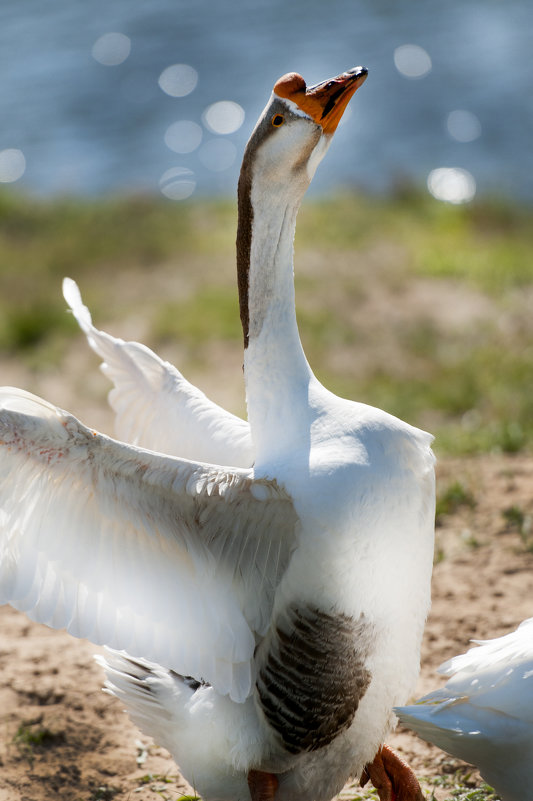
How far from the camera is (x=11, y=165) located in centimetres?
1590

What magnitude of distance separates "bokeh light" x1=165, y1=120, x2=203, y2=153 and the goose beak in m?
13.2

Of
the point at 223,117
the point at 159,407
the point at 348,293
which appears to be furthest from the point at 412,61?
the point at 159,407

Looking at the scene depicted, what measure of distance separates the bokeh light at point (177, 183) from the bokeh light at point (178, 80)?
10.6 ft

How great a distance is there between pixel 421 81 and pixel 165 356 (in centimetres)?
1147

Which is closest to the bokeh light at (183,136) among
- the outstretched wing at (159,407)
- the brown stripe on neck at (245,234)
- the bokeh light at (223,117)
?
the bokeh light at (223,117)

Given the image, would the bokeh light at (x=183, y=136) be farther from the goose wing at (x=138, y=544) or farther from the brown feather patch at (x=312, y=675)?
the brown feather patch at (x=312, y=675)

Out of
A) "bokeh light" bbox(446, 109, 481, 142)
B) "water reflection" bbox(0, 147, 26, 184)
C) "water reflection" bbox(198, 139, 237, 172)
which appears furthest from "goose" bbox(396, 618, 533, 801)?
"water reflection" bbox(0, 147, 26, 184)

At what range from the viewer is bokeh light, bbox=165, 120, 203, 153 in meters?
15.9

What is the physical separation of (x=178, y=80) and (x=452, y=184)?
7.73m

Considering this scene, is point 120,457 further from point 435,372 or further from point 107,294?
point 107,294

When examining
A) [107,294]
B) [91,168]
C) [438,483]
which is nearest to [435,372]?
[438,483]

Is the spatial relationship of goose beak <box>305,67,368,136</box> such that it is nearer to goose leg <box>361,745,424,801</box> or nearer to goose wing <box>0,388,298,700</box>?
goose wing <box>0,388,298,700</box>

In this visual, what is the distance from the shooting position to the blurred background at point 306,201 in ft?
22.7

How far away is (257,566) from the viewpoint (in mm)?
→ 2660
